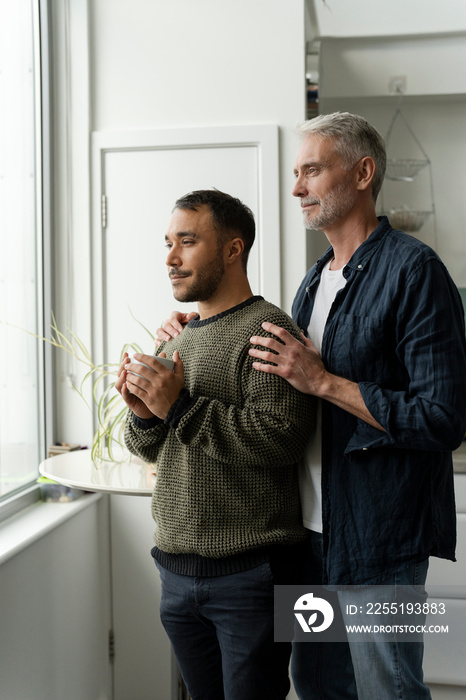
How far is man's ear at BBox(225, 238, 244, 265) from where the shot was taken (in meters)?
1.34

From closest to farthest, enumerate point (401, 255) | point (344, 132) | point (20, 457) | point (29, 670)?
point (401, 255) → point (344, 132) → point (29, 670) → point (20, 457)

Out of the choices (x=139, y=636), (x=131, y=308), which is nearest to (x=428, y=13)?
(x=131, y=308)

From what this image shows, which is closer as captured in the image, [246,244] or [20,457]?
[246,244]

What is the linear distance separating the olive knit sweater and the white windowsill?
1.98ft

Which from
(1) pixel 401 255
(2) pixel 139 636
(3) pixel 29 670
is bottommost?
(2) pixel 139 636

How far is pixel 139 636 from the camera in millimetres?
2359

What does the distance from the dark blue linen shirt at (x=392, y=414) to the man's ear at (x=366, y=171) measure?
11cm

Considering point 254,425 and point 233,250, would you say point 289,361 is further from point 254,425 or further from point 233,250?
point 233,250

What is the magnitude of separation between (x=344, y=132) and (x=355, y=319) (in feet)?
1.29

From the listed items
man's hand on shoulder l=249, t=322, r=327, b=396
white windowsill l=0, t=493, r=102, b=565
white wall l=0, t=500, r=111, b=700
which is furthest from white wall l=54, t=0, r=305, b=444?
man's hand on shoulder l=249, t=322, r=327, b=396

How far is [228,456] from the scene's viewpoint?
119cm

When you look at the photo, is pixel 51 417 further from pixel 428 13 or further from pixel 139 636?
pixel 428 13

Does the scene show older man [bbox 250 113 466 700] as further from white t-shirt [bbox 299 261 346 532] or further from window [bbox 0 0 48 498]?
window [bbox 0 0 48 498]

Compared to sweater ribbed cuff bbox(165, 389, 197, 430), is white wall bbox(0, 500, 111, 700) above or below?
below
